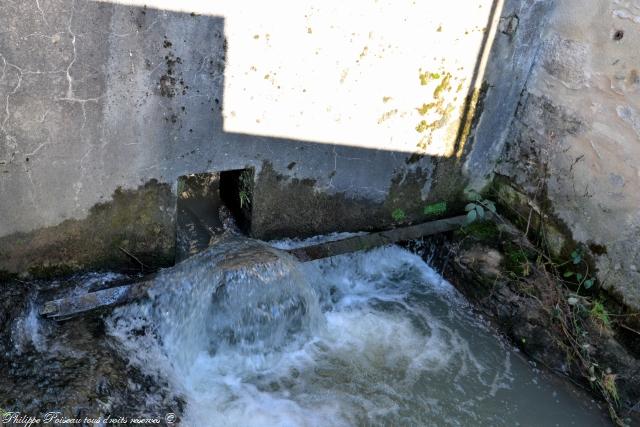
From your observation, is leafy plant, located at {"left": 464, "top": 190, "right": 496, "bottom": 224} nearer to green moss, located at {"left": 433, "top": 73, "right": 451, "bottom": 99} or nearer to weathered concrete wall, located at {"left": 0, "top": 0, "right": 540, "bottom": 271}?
weathered concrete wall, located at {"left": 0, "top": 0, "right": 540, "bottom": 271}

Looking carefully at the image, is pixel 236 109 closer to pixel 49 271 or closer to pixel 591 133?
pixel 49 271

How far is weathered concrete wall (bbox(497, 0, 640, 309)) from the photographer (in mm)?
3699

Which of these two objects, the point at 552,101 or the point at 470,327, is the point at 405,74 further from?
the point at 470,327

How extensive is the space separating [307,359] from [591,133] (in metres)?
2.65

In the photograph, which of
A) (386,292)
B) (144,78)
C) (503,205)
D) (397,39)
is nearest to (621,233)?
(503,205)

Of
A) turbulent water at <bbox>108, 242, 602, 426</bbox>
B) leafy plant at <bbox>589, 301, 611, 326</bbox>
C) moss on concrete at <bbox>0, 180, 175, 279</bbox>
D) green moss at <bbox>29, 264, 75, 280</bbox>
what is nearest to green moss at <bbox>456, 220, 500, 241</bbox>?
turbulent water at <bbox>108, 242, 602, 426</bbox>

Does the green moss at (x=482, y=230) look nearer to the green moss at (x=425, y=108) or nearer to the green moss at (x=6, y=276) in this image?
the green moss at (x=425, y=108)

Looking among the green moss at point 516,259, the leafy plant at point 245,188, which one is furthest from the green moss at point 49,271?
the green moss at point 516,259

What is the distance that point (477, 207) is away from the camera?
4.59m

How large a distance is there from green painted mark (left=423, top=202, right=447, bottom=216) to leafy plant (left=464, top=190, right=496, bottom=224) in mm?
187

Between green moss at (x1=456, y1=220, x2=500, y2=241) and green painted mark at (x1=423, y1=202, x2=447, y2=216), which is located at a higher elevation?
green painted mark at (x1=423, y1=202, x2=447, y2=216)

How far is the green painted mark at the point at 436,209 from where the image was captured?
4.64 meters

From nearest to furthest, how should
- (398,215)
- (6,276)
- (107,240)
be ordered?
(6,276) < (107,240) < (398,215)

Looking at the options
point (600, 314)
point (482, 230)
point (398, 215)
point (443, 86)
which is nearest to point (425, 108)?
point (443, 86)
